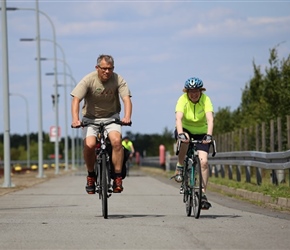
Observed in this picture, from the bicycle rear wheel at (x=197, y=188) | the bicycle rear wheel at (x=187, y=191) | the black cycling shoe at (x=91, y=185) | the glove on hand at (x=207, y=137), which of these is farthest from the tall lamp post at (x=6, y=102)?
the glove on hand at (x=207, y=137)

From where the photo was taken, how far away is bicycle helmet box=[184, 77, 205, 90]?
13617 mm

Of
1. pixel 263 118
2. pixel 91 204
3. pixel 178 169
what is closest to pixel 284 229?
pixel 178 169

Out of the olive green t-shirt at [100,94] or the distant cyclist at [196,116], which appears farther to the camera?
the distant cyclist at [196,116]

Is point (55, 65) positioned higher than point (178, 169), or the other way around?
point (55, 65)

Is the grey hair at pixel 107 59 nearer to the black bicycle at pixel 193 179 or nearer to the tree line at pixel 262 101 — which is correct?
the black bicycle at pixel 193 179

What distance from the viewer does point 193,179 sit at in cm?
1366

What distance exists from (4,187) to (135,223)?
1581 centimetres

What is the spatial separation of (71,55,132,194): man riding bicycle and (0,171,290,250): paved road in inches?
36.4

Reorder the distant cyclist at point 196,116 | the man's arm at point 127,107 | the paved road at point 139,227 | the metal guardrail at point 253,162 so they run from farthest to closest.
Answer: the metal guardrail at point 253,162 → the distant cyclist at point 196,116 → the man's arm at point 127,107 → the paved road at point 139,227

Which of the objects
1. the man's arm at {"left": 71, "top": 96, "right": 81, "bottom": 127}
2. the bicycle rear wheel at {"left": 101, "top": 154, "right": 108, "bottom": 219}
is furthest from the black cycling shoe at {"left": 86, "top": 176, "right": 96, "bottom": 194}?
the man's arm at {"left": 71, "top": 96, "right": 81, "bottom": 127}

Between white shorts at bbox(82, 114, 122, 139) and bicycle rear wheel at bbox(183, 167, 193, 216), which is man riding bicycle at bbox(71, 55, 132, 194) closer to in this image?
white shorts at bbox(82, 114, 122, 139)

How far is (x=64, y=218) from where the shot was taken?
1359 cm

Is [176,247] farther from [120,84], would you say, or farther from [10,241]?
[120,84]

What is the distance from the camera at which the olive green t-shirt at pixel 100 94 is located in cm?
1330
